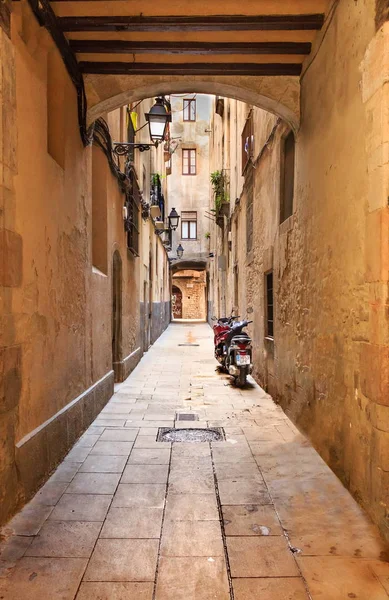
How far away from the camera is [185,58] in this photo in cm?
507

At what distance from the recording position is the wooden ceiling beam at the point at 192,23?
4215mm

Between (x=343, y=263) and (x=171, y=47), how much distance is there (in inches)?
111

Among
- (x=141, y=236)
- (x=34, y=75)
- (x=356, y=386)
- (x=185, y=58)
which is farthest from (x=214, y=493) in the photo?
(x=141, y=236)

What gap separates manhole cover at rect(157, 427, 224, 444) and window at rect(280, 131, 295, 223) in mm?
3091

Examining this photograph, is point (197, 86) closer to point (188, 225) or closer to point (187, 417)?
point (187, 417)

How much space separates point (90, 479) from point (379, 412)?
2430 millimetres

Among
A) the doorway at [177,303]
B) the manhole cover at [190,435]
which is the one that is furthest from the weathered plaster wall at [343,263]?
the doorway at [177,303]

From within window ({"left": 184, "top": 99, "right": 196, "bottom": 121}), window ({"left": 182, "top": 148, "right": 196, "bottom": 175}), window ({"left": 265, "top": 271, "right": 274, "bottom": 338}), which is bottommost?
window ({"left": 265, "top": 271, "right": 274, "bottom": 338})

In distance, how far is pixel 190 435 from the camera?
5.28 meters

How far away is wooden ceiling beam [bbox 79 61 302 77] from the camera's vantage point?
5117mm

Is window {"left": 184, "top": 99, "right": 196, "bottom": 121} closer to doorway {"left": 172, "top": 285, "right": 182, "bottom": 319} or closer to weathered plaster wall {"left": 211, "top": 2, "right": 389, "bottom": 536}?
doorway {"left": 172, "top": 285, "right": 182, "bottom": 319}

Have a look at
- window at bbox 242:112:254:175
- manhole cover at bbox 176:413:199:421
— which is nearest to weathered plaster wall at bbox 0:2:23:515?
manhole cover at bbox 176:413:199:421

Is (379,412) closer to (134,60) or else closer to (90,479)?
(90,479)

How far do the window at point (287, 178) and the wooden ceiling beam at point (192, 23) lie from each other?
6.97 ft
